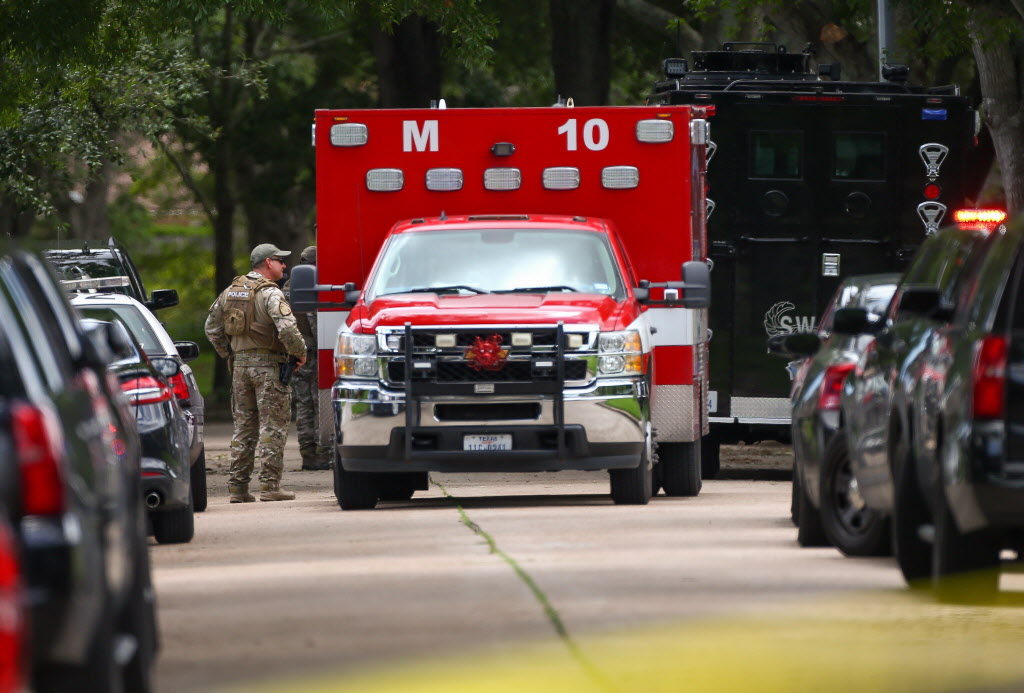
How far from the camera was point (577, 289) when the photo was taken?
51.3 ft

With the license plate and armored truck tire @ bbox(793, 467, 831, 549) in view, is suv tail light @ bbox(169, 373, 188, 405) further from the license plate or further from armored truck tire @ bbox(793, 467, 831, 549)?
armored truck tire @ bbox(793, 467, 831, 549)

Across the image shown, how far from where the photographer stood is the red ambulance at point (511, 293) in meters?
14.8

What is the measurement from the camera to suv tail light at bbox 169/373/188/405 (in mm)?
14898

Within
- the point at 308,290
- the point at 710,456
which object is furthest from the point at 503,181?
the point at 710,456

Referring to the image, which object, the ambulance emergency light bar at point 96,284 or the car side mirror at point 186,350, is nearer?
the car side mirror at point 186,350

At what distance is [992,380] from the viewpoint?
8.85m

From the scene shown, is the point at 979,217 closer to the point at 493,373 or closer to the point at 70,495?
the point at 493,373

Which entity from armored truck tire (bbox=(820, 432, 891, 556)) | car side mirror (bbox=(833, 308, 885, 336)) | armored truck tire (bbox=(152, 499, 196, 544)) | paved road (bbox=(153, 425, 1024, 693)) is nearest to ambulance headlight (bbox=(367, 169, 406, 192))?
paved road (bbox=(153, 425, 1024, 693))

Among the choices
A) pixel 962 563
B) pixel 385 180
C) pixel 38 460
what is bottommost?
pixel 962 563

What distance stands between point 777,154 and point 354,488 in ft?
19.9

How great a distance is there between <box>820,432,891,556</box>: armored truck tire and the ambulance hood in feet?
11.3

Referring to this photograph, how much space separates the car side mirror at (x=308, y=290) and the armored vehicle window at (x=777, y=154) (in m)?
4.96

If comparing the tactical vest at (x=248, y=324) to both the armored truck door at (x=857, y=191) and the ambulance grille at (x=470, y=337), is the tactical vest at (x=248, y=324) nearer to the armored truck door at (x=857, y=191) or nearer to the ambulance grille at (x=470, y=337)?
the ambulance grille at (x=470, y=337)

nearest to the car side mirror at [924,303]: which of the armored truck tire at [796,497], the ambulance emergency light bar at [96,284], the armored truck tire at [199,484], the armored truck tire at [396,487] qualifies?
the armored truck tire at [796,497]
